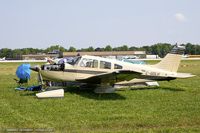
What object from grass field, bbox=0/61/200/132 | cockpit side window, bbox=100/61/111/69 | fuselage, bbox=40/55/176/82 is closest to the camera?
grass field, bbox=0/61/200/132

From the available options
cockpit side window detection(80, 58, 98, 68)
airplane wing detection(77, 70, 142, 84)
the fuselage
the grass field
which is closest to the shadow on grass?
the grass field

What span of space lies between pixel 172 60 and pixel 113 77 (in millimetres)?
4238

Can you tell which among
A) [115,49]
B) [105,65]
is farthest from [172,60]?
[115,49]

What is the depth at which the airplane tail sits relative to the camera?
16.2 meters

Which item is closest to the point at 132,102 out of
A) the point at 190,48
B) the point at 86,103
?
the point at 86,103

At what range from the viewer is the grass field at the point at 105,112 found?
7988 millimetres

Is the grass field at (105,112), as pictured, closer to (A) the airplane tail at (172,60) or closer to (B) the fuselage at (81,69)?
(B) the fuselage at (81,69)

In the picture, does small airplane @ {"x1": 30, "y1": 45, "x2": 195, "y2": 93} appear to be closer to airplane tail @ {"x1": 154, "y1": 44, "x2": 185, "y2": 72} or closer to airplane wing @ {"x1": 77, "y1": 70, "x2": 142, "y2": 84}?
airplane wing @ {"x1": 77, "y1": 70, "x2": 142, "y2": 84}

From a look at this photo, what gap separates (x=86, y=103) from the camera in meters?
11.5

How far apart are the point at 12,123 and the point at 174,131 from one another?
402cm

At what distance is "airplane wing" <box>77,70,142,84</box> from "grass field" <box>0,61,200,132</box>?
0.59 meters

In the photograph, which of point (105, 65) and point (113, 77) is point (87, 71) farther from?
point (113, 77)

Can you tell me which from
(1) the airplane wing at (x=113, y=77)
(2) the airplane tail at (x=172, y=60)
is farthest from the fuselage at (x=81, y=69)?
(2) the airplane tail at (x=172, y=60)

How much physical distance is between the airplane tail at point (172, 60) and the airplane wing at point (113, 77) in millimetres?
3029
